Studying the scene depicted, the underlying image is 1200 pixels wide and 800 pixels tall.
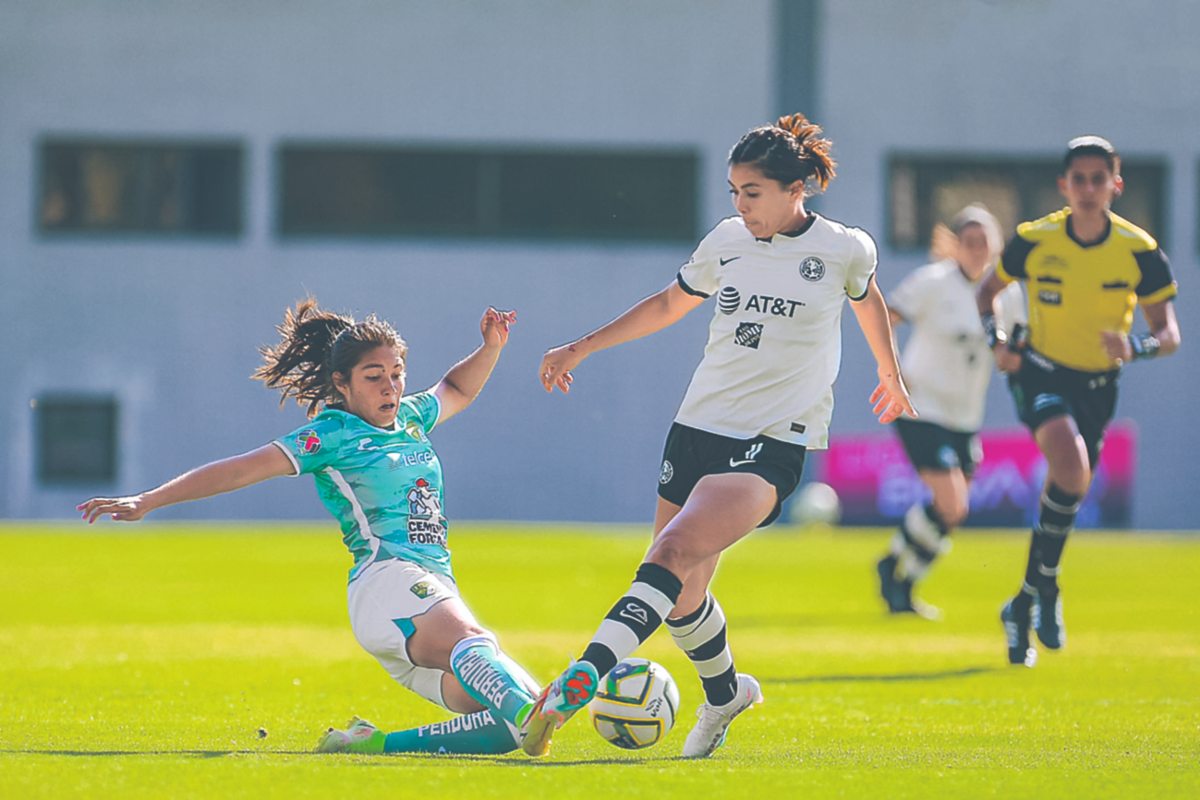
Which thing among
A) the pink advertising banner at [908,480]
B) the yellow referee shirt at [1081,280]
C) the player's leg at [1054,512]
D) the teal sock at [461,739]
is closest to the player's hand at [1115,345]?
the yellow referee shirt at [1081,280]

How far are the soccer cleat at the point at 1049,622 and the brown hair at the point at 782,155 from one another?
4.22 m

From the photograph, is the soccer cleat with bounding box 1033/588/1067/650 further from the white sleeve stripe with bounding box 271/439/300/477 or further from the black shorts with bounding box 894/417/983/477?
the white sleeve stripe with bounding box 271/439/300/477

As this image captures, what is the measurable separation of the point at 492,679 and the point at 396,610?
1.57 ft

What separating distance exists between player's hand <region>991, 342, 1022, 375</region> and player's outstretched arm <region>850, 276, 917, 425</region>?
2802 mm

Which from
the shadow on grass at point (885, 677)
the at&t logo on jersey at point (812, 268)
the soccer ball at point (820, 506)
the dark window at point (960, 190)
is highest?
the dark window at point (960, 190)

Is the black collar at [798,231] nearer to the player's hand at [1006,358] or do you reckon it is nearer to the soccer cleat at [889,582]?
the player's hand at [1006,358]

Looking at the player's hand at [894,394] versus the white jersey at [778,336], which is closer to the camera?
the white jersey at [778,336]

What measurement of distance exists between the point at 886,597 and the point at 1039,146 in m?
15.5

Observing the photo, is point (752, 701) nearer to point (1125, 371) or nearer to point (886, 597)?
point (886, 597)

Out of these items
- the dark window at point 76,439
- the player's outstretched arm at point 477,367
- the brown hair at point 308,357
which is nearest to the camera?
the brown hair at point 308,357

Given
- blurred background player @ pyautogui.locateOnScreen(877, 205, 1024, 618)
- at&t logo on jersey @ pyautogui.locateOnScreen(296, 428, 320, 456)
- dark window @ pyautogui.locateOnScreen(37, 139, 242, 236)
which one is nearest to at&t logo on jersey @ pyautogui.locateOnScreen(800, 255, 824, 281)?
at&t logo on jersey @ pyautogui.locateOnScreen(296, 428, 320, 456)

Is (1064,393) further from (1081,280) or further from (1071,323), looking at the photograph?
(1081,280)

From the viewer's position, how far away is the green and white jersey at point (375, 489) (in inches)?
271

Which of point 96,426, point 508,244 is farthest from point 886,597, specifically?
→ point 96,426
